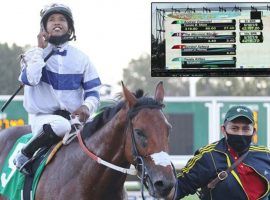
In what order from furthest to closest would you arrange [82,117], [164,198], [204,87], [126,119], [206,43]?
[204,87] < [206,43] < [82,117] < [126,119] < [164,198]

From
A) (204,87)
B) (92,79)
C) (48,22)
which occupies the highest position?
(48,22)

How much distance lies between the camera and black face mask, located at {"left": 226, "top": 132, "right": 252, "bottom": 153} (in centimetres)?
554

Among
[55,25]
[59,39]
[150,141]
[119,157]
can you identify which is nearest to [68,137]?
[119,157]

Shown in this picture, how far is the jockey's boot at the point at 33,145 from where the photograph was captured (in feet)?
20.8

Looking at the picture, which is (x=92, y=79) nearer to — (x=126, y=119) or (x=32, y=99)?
(x=32, y=99)

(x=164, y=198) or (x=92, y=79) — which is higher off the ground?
(x=92, y=79)

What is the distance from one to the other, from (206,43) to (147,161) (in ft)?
6.51

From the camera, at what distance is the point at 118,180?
5820 millimetres

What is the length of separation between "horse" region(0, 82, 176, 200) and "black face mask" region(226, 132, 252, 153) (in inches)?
18.8

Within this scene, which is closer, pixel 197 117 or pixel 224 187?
pixel 224 187

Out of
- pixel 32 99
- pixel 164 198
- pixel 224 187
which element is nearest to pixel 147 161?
pixel 164 198

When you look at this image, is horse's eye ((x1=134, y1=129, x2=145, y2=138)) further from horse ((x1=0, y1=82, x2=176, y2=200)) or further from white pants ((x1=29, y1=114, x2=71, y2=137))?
white pants ((x1=29, y1=114, x2=71, y2=137))

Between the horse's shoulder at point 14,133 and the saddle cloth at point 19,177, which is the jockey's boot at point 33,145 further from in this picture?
the horse's shoulder at point 14,133

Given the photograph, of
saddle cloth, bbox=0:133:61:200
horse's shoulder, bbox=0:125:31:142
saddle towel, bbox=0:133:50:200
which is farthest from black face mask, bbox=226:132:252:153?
horse's shoulder, bbox=0:125:31:142
